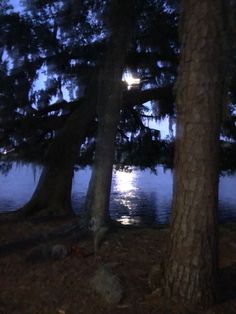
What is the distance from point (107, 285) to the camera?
567 cm

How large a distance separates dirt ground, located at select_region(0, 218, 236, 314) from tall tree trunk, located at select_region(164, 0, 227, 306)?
345 millimetres

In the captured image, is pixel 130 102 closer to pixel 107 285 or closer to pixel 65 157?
pixel 65 157

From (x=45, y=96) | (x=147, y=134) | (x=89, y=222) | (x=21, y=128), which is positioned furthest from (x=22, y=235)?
(x=147, y=134)

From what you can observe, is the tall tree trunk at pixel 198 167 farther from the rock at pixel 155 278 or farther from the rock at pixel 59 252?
the rock at pixel 59 252

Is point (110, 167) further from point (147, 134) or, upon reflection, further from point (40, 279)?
point (147, 134)

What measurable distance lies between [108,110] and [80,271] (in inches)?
142

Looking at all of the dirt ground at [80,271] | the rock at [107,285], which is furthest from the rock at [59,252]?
the rock at [107,285]

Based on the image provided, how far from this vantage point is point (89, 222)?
8.68 meters

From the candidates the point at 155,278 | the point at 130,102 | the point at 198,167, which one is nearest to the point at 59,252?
the point at 155,278

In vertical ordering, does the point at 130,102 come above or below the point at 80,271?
above

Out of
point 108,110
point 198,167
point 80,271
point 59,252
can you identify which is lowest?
point 80,271

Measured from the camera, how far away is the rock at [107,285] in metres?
5.48

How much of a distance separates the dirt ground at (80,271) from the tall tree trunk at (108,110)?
0.66m

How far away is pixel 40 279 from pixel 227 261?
118 inches
